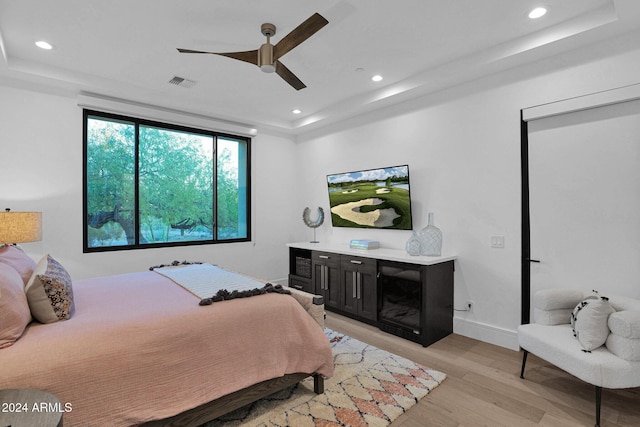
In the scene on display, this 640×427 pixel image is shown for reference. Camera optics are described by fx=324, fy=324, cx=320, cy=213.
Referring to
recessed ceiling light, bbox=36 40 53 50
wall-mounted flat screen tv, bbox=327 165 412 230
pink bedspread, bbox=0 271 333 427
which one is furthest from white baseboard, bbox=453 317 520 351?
recessed ceiling light, bbox=36 40 53 50

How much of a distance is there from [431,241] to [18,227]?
12.7ft

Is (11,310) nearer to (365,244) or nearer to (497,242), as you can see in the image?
(365,244)

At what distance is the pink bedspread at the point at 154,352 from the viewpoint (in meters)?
1.46

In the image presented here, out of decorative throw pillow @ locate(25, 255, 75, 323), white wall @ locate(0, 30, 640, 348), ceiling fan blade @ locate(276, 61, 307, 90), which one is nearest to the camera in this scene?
decorative throw pillow @ locate(25, 255, 75, 323)

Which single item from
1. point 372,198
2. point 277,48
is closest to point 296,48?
point 277,48

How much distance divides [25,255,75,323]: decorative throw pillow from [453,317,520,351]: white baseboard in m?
3.40

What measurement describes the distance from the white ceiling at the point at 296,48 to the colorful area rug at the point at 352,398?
280cm

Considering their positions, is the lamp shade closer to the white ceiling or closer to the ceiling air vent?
the white ceiling

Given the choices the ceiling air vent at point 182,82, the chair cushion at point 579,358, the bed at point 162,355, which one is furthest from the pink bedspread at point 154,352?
the ceiling air vent at point 182,82

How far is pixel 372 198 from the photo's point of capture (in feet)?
14.0

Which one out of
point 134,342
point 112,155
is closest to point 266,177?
point 112,155

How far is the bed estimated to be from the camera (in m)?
1.46

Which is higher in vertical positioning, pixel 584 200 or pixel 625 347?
pixel 584 200

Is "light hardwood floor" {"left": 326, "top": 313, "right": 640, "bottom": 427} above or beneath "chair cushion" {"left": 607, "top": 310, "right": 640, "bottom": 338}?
beneath
